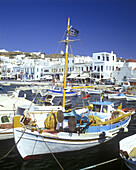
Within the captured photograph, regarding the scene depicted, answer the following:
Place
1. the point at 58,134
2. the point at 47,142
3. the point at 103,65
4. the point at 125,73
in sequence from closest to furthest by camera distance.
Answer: the point at 47,142, the point at 58,134, the point at 125,73, the point at 103,65

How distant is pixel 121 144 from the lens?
37.9 ft

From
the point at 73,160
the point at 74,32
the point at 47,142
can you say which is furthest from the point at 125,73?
the point at 47,142

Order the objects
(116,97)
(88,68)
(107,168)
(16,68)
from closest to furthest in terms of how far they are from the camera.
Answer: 1. (107,168)
2. (116,97)
3. (88,68)
4. (16,68)

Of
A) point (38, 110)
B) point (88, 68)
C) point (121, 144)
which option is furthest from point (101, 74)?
point (121, 144)

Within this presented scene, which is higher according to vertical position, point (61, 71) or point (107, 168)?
point (61, 71)

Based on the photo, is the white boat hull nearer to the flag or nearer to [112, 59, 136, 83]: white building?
the flag

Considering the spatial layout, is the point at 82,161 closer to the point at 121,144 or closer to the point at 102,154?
the point at 102,154

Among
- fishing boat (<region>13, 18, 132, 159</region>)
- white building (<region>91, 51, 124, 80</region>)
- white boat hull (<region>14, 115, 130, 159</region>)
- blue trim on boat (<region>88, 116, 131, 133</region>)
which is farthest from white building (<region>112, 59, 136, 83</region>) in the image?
white boat hull (<region>14, 115, 130, 159</region>)

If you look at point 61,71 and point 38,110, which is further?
point 61,71

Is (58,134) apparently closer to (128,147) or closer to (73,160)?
(73,160)

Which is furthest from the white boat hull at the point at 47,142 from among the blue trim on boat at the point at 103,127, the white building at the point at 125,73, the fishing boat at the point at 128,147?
Answer: the white building at the point at 125,73

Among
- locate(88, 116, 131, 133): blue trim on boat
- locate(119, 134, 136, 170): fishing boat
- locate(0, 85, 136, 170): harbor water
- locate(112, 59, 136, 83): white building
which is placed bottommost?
locate(0, 85, 136, 170): harbor water

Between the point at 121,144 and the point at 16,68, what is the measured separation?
365 ft

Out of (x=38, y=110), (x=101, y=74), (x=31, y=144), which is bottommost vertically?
(x=31, y=144)
